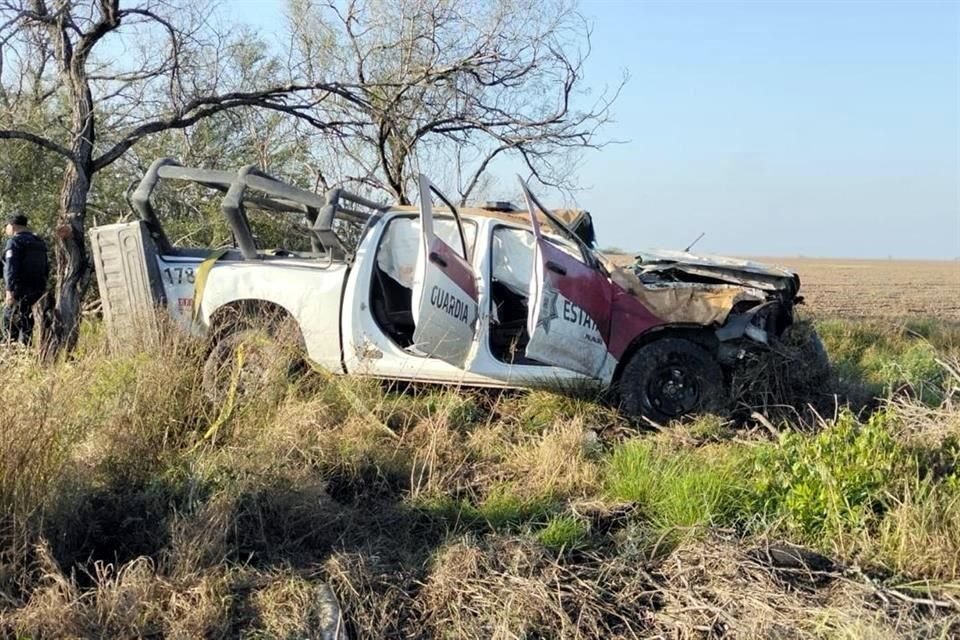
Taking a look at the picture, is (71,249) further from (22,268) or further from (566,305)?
(566,305)

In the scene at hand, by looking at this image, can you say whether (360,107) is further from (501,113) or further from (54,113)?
(54,113)

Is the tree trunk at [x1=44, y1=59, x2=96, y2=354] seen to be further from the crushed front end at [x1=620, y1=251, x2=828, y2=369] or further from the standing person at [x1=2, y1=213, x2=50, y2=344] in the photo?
the crushed front end at [x1=620, y1=251, x2=828, y2=369]

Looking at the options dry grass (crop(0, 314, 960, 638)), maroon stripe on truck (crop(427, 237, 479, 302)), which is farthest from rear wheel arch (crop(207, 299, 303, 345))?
maroon stripe on truck (crop(427, 237, 479, 302))

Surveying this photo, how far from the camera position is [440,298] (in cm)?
640

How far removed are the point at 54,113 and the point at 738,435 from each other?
11770mm

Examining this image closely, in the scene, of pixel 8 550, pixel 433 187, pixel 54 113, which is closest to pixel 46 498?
pixel 8 550

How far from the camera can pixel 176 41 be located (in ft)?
34.6

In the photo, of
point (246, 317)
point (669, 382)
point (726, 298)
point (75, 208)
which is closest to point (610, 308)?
point (669, 382)

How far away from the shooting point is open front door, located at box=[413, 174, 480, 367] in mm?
6320

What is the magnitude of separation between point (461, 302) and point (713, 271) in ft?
8.16

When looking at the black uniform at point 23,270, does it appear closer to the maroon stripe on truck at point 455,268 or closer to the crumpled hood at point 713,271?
the maroon stripe on truck at point 455,268

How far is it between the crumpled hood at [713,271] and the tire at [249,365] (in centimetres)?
320

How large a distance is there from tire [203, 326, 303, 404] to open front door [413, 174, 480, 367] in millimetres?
975

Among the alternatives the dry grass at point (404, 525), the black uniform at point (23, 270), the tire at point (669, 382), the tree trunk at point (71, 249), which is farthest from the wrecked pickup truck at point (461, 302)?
the tree trunk at point (71, 249)
